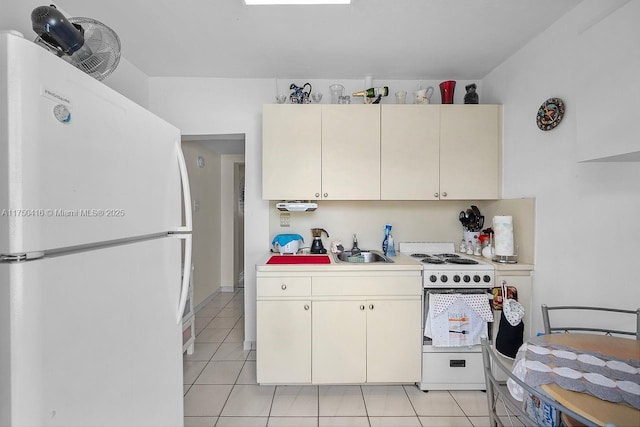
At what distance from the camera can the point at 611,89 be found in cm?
128

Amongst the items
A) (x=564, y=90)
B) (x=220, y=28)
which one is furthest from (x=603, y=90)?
(x=220, y=28)

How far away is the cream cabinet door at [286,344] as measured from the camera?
1.96 metres

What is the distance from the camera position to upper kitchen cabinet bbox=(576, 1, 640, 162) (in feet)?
3.92

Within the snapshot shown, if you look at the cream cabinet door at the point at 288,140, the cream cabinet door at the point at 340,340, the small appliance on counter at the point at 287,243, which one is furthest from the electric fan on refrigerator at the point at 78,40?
the cream cabinet door at the point at 340,340

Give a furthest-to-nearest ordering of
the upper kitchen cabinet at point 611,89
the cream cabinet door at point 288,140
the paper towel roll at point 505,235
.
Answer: the cream cabinet door at point 288,140 → the paper towel roll at point 505,235 → the upper kitchen cabinet at point 611,89

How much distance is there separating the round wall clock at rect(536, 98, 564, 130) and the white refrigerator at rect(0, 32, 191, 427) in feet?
7.46

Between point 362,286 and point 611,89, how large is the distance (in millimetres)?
1666

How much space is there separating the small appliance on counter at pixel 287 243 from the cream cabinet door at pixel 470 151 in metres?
1.29

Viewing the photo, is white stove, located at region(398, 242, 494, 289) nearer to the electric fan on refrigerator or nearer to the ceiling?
the ceiling

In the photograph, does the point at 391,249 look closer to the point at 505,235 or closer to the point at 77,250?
the point at 505,235

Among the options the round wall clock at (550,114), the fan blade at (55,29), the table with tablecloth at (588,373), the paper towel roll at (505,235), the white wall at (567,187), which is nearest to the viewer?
the table with tablecloth at (588,373)

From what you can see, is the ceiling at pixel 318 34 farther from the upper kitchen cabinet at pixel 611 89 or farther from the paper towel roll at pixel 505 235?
the paper towel roll at pixel 505 235

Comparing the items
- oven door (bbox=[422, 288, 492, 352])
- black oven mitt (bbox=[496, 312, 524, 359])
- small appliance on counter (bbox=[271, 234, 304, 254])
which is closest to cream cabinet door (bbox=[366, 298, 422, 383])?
oven door (bbox=[422, 288, 492, 352])

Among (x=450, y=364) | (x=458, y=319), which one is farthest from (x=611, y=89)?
(x=450, y=364)
